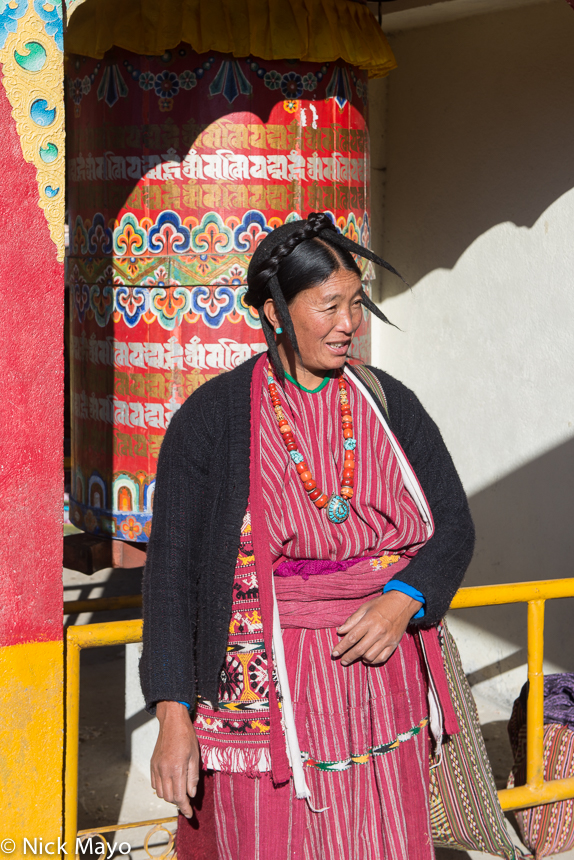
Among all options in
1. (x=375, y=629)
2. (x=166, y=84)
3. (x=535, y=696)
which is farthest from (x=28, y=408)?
(x=535, y=696)

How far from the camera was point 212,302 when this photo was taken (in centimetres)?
320

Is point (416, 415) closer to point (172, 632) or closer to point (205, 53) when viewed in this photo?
point (172, 632)

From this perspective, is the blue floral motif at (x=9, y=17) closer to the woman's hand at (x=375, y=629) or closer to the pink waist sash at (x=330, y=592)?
the pink waist sash at (x=330, y=592)

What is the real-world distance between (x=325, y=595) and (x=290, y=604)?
0.25 ft

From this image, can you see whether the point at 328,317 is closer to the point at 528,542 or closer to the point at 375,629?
the point at 375,629

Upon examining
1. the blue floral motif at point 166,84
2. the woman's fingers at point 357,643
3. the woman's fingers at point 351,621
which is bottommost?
the woman's fingers at point 357,643

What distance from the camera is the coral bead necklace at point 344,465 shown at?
1.89 meters

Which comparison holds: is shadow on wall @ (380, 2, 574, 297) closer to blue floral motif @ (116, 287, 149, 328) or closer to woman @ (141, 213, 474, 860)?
blue floral motif @ (116, 287, 149, 328)

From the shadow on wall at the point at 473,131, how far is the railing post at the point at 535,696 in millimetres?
2127

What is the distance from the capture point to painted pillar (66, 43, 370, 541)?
122 inches

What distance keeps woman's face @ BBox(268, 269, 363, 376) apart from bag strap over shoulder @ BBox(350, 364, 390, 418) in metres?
0.16

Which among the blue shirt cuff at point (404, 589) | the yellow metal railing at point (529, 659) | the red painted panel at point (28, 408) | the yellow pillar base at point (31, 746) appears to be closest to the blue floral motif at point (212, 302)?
the yellow metal railing at point (529, 659)

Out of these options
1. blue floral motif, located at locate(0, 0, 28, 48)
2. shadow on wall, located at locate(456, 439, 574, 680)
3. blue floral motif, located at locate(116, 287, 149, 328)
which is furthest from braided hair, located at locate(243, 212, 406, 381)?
shadow on wall, located at locate(456, 439, 574, 680)

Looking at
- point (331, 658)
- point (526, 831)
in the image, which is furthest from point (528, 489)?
point (331, 658)
